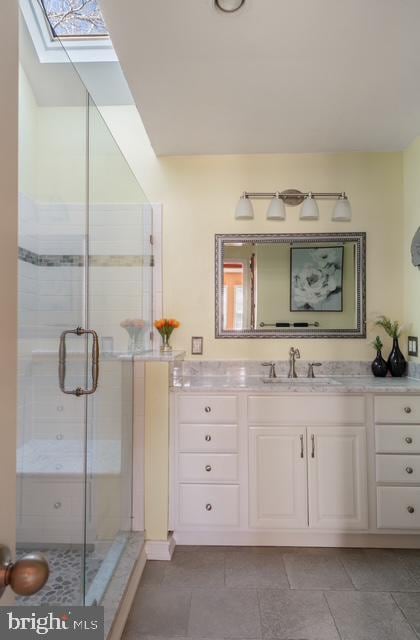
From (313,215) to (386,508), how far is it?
1.88 meters

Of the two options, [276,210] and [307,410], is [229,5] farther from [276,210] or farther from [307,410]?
A: [307,410]

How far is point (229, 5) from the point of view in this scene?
4.95 feet

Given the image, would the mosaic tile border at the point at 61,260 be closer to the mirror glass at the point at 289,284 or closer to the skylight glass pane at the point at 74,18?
the mirror glass at the point at 289,284

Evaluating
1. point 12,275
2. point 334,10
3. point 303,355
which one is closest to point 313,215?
point 303,355

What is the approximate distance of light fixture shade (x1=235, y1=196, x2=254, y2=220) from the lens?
2.67m

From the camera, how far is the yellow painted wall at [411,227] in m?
2.56

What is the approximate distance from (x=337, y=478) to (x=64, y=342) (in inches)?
67.7

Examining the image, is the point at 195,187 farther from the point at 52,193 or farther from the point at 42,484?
the point at 42,484

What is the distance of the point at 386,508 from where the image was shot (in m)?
2.19

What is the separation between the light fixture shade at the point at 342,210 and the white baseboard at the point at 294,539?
199cm

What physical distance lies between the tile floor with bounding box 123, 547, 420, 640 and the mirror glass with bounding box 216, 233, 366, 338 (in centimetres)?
135

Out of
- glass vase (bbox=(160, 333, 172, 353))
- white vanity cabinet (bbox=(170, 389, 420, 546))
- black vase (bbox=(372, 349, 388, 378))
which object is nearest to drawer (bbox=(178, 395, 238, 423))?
white vanity cabinet (bbox=(170, 389, 420, 546))

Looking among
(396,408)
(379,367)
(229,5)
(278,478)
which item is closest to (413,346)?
(379,367)

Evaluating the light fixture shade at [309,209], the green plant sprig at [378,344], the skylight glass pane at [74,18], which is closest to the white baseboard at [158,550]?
the green plant sprig at [378,344]
